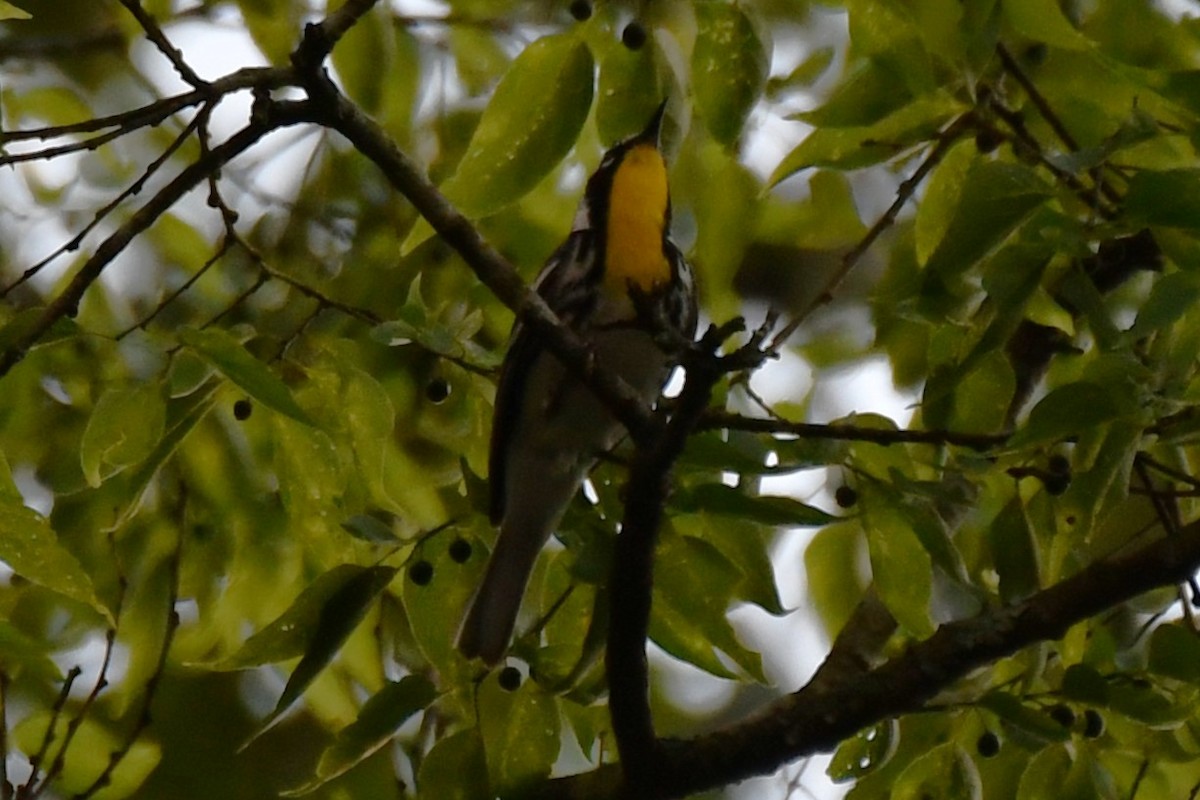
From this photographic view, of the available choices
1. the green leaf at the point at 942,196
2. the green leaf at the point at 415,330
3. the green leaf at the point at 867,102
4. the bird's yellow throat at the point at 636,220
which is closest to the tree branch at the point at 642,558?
the green leaf at the point at 415,330

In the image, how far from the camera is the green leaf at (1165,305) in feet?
4.50

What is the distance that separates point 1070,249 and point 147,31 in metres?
0.95

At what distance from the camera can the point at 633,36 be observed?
66.3 inches

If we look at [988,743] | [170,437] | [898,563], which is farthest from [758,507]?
[170,437]

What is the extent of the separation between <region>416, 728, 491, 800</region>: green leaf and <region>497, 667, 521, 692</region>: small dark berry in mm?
84

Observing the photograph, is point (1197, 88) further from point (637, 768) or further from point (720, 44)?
point (637, 768)

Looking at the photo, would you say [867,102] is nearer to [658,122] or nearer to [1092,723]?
[658,122]

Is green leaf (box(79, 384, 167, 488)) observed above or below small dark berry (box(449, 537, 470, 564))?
above

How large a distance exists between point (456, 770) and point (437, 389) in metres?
0.55

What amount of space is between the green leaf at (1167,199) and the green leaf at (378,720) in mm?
929

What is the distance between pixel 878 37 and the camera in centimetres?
152

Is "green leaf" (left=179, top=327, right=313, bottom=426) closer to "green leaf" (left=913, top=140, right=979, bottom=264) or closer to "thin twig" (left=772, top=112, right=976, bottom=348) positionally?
"thin twig" (left=772, top=112, right=976, bottom=348)

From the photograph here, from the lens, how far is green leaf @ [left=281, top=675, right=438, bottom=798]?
66.1 inches

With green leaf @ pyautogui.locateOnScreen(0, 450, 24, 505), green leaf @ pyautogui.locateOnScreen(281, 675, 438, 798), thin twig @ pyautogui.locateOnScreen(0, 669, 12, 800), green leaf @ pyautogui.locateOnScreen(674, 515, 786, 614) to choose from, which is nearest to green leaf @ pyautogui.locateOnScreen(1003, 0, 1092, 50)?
green leaf @ pyautogui.locateOnScreen(674, 515, 786, 614)
